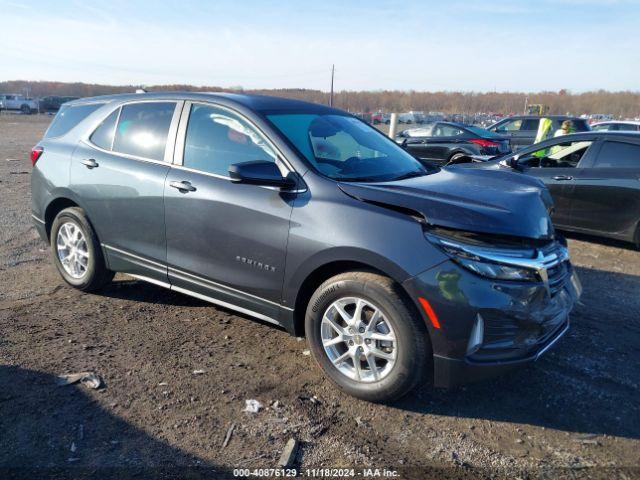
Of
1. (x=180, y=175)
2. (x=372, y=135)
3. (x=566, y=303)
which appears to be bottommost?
(x=566, y=303)

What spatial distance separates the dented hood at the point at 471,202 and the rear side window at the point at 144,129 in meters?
1.74

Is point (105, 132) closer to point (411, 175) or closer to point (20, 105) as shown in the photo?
point (411, 175)

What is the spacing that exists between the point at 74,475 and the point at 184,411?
2.30 ft

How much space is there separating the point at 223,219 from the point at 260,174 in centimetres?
53

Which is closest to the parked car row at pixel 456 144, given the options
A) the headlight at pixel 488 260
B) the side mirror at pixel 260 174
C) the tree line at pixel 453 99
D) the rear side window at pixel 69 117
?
the rear side window at pixel 69 117

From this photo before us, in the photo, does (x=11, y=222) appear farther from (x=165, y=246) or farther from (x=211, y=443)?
(x=211, y=443)

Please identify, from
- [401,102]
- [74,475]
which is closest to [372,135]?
[74,475]

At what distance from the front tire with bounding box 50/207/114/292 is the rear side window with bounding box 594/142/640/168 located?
6.29 m

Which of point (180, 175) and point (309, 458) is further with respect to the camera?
point (180, 175)

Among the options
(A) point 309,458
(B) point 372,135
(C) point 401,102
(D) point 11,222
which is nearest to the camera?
(A) point 309,458

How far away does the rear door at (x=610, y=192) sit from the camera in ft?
22.0

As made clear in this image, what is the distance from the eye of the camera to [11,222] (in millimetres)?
7430

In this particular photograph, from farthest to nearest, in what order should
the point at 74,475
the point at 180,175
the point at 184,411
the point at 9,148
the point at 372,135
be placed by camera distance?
1. the point at 9,148
2. the point at 372,135
3. the point at 180,175
4. the point at 184,411
5. the point at 74,475

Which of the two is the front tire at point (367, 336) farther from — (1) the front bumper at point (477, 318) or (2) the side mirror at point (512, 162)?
(2) the side mirror at point (512, 162)
